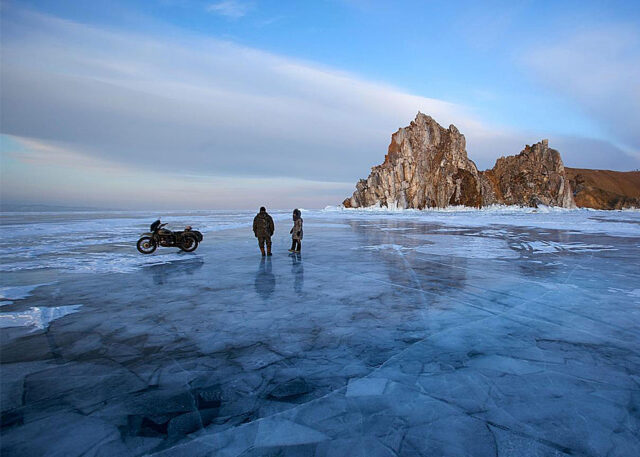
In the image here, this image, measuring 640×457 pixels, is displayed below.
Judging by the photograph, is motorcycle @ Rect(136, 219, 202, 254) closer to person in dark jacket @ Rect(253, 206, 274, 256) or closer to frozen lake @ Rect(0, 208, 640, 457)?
person in dark jacket @ Rect(253, 206, 274, 256)

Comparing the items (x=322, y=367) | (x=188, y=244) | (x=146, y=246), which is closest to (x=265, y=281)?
(x=322, y=367)

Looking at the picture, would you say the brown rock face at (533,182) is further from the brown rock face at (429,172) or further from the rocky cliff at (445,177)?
the brown rock face at (429,172)

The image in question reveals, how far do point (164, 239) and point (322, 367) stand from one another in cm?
1117

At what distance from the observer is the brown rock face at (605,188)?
5512 inches

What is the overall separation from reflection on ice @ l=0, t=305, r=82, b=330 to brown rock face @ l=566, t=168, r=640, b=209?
586 feet

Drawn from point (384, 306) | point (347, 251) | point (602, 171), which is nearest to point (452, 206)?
point (347, 251)

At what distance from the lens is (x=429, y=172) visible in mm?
108375

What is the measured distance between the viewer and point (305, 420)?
266 centimetres


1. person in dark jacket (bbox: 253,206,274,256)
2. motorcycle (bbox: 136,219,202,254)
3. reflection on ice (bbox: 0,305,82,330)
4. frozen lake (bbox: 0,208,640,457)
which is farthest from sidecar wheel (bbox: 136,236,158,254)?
reflection on ice (bbox: 0,305,82,330)

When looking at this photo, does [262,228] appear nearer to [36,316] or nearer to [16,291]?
[16,291]

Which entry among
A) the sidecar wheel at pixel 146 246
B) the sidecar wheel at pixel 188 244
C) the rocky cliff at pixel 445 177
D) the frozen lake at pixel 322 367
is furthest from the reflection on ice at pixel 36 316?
the rocky cliff at pixel 445 177

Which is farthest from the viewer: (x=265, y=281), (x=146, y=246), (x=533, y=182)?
(x=533, y=182)

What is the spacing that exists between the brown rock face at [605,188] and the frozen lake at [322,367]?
174 meters

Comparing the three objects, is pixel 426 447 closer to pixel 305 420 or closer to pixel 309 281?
pixel 305 420
